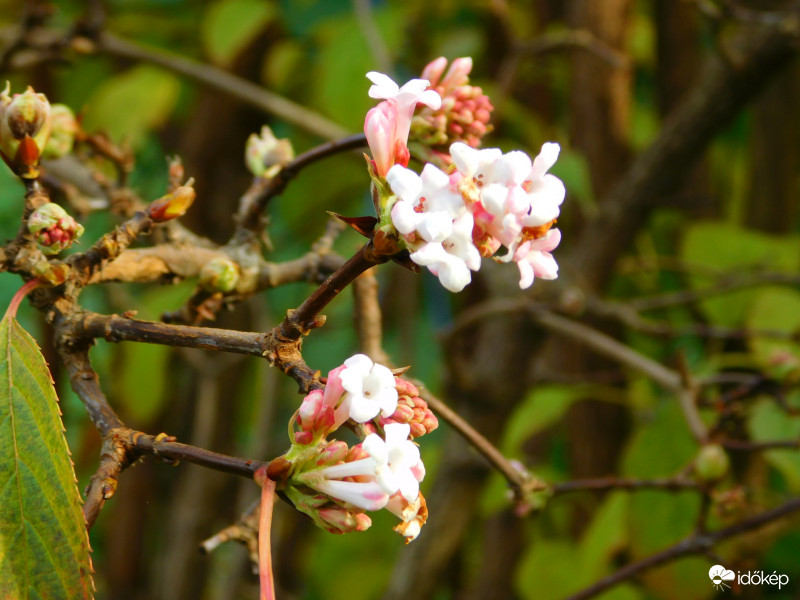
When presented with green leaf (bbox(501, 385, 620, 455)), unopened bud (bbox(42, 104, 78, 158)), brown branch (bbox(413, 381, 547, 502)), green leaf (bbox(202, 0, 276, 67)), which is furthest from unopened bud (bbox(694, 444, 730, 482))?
green leaf (bbox(202, 0, 276, 67))

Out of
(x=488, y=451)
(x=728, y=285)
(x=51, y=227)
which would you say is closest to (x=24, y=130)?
(x=51, y=227)

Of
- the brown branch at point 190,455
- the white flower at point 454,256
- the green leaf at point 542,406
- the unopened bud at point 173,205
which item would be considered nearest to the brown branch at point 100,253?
the unopened bud at point 173,205

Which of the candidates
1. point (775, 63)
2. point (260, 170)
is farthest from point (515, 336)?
point (260, 170)

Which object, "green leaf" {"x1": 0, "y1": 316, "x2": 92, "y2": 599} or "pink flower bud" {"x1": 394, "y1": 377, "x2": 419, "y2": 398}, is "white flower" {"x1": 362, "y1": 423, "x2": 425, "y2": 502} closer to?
"pink flower bud" {"x1": 394, "y1": 377, "x2": 419, "y2": 398}

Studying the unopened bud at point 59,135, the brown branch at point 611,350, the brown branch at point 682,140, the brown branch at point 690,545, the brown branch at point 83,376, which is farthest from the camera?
the brown branch at point 682,140

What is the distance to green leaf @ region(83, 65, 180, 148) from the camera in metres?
1.40

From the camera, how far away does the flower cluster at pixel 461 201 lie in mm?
356

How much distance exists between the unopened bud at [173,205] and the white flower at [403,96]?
0.47 ft

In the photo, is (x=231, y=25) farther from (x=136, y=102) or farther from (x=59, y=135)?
(x=59, y=135)

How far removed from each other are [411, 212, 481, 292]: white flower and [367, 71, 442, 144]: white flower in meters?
0.08

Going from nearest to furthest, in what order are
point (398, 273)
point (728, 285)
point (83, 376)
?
point (83, 376) < point (728, 285) < point (398, 273)

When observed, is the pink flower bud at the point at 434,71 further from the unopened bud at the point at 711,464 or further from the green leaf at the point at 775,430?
the green leaf at the point at 775,430

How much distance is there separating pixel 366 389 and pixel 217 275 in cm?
23

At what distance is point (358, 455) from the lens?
14.8 inches
